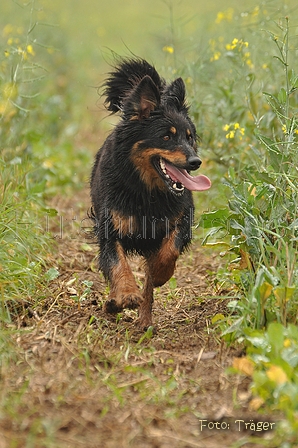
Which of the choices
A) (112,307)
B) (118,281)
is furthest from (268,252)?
(112,307)

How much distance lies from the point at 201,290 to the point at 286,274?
1611 mm

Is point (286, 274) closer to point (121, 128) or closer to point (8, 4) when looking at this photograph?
point (121, 128)

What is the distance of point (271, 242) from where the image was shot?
4.60m

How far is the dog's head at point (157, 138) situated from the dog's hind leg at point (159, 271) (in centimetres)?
39

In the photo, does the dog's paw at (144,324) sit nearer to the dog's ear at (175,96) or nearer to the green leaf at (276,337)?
the green leaf at (276,337)

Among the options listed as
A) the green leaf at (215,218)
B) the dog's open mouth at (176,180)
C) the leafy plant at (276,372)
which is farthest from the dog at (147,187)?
the leafy plant at (276,372)

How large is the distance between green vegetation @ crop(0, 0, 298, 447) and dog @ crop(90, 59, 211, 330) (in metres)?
0.27

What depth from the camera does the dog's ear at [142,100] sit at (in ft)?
15.5

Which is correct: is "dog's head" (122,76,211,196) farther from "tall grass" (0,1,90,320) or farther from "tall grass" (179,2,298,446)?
"tall grass" (0,1,90,320)

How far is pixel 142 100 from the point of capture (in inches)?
188

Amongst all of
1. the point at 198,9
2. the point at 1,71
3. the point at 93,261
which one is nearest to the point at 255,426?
the point at 93,261

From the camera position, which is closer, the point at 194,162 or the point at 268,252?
the point at 268,252

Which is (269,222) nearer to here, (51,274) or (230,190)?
(230,190)

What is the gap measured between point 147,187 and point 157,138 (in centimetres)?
38
